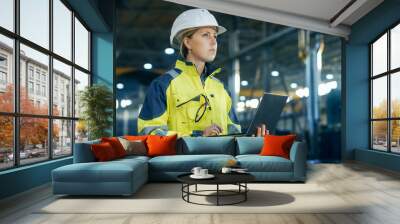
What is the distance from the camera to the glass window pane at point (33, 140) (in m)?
5.26

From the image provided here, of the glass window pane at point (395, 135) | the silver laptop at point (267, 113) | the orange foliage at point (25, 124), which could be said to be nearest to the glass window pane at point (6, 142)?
the orange foliage at point (25, 124)

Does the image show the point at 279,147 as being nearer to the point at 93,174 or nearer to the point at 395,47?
the point at 93,174

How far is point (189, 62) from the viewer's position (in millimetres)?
7723

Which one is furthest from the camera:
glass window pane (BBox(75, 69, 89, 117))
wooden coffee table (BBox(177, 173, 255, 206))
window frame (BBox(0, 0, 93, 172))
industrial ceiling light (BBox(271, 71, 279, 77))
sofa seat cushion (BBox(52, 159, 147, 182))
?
industrial ceiling light (BBox(271, 71, 279, 77))

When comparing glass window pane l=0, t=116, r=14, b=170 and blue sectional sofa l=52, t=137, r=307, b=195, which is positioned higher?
glass window pane l=0, t=116, r=14, b=170

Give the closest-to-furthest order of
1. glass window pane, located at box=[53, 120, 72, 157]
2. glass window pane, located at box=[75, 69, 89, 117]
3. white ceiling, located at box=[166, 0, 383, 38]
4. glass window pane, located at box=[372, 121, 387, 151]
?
glass window pane, located at box=[53, 120, 72, 157] → glass window pane, located at box=[75, 69, 89, 117] → white ceiling, located at box=[166, 0, 383, 38] → glass window pane, located at box=[372, 121, 387, 151]

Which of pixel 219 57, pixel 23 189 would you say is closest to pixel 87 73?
pixel 219 57

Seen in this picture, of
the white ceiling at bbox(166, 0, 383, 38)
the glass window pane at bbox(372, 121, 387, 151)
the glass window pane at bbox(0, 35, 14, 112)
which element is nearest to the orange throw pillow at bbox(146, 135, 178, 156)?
the glass window pane at bbox(0, 35, 14, 112)

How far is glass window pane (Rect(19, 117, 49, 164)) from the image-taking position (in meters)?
5.26

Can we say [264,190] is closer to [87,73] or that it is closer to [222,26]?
[222,26]

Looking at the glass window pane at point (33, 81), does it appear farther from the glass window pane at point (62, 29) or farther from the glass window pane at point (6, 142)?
the glass window pane at point (62, 29)

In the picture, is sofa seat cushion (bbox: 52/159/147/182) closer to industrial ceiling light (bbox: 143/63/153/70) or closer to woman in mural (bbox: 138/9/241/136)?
woman in mural (bbox: 138/9/241/136)

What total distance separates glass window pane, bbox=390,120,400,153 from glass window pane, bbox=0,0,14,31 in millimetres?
6935

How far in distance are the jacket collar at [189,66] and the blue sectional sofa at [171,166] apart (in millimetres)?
1791
